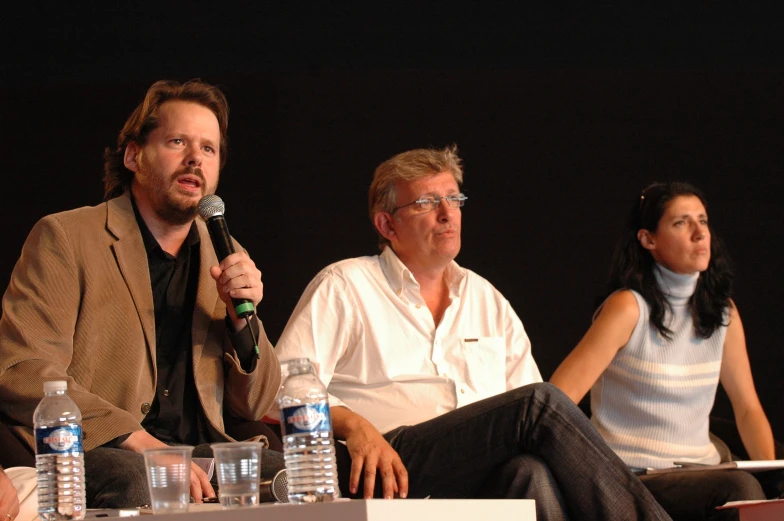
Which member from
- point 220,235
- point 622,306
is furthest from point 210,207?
point 622,306

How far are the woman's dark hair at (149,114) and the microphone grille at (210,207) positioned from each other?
0.34 metres

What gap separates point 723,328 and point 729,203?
3.09ft

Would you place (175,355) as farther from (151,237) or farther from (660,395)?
(660,395)

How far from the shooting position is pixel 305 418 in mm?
1264

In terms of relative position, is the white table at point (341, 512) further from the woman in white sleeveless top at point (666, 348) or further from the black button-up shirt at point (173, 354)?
the woman in white sleeveless top at point (666, 348)

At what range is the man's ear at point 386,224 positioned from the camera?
282 cm

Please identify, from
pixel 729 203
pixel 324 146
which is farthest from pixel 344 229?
pixel 729 203

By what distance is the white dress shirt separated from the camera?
2.50 metres

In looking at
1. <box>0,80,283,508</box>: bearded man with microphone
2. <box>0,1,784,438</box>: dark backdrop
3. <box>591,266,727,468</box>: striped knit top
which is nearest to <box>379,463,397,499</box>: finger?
<box>0,80,283,508</box>: bearded man with microphone

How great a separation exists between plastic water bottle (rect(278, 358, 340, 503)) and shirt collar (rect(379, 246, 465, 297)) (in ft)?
4.44

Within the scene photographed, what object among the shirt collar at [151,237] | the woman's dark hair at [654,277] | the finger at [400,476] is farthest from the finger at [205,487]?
the woman's dark hair at [654,277]

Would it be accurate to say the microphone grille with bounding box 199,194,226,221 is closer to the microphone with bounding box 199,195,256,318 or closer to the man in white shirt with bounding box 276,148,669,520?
the microphone with bounding box 199,195,256,318

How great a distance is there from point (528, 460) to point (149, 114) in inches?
44.6

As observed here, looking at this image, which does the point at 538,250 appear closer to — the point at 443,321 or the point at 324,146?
the point at 324,146
